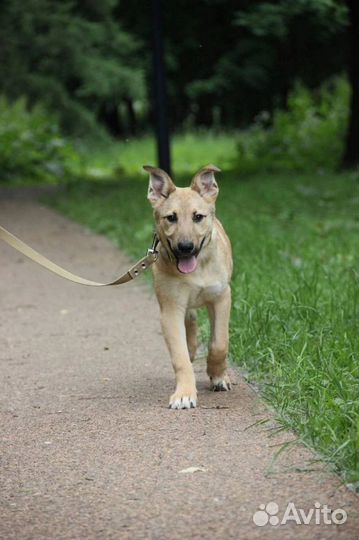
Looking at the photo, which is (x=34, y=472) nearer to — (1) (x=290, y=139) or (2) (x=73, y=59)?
(1) (x=290, y=139)

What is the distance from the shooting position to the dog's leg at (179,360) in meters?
5.88

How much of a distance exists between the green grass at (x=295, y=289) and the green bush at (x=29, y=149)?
14.6ft

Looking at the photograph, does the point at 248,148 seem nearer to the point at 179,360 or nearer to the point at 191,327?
the point at 191,327

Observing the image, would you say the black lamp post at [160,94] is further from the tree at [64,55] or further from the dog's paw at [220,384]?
the dog's paw at [220,384]

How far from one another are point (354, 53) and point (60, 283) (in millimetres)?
9703

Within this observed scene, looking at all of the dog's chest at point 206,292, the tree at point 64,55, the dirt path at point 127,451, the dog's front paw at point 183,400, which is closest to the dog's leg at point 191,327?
the dirt path at point 127,451

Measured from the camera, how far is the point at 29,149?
22703 mm

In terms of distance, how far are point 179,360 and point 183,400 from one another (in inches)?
8.9

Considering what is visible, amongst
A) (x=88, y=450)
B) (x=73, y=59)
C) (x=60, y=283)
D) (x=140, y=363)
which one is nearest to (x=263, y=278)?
(x=140, y=363)

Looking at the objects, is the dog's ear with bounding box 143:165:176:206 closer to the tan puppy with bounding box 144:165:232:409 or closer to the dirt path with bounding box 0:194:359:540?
the tan puppy with bounding box 144:165:232:409

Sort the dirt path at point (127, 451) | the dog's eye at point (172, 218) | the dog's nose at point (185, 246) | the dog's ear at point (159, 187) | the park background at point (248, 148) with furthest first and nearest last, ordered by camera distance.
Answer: the park background at point (248, 148) < the dog's ear at point (159, 187) < the dog's eye at point (172, 218) < the dog's nose at point (185, 246) < the dirt path at point (127, 451)

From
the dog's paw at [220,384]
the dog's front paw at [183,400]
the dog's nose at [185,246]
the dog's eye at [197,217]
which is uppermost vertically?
the dog's eye at [197,217]

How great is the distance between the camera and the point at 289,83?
97.1 ft

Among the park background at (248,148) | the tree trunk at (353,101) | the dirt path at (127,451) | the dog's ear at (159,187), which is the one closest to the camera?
the dirt path at (127,451)
